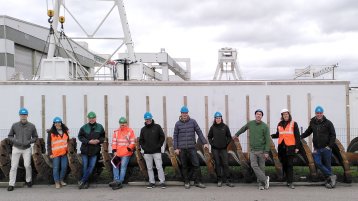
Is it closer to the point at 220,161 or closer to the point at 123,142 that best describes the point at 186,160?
the point at 220,161

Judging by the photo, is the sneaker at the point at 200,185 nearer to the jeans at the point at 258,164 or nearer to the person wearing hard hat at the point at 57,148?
the jeans at the point at 258,164

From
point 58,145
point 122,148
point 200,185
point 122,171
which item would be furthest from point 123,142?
point 200,185

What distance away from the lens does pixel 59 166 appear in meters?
8.03

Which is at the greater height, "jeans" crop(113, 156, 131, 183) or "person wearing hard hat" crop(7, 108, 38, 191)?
"person wearing hard hat" crop(7, 108, 38, 191)

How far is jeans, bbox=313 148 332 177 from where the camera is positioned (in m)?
7.76

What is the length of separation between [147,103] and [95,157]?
10.4 ft

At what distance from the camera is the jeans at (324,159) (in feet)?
25.5

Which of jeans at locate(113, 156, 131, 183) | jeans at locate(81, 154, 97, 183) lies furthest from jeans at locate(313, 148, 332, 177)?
jeans at locate(81, 154, 97, 183)

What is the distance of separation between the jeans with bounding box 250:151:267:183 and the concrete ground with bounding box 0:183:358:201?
27 centimetres

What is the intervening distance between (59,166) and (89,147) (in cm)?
81

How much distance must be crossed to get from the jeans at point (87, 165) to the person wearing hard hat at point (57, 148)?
1.35 feet

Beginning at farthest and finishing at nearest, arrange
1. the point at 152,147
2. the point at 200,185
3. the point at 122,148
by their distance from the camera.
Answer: the point at 122,148, the point at 152,147, the point at 200,185

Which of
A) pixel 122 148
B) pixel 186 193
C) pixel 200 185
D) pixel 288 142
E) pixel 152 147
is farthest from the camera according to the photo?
pixel 122 148

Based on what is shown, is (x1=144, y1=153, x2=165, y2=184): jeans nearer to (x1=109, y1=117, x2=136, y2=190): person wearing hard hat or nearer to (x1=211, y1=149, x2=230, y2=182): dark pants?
(x1=109, y1=117, x2=136, y2=190): person wearing hard hat
